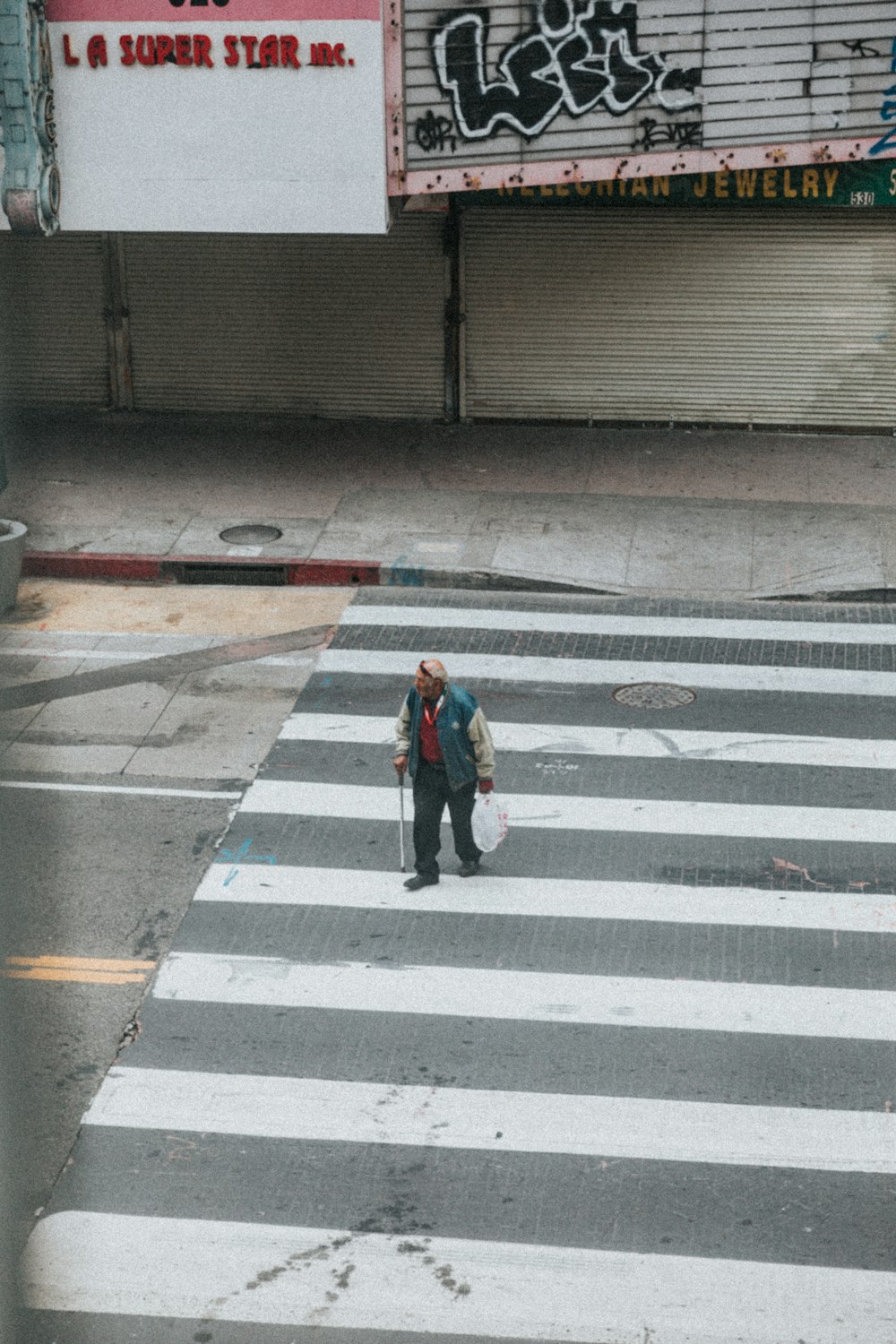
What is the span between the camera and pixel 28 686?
1324 cm

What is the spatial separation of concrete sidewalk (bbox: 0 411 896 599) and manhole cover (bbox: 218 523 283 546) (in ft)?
0.31

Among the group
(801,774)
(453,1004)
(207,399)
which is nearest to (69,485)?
(207,399)

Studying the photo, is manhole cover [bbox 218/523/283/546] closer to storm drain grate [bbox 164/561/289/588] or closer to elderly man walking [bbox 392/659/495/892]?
storm drain grate [bbox 164/561/289/588]

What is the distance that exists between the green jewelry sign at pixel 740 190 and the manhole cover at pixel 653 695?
21.4 feet

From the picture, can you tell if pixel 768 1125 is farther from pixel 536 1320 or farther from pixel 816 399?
pixel 816 399

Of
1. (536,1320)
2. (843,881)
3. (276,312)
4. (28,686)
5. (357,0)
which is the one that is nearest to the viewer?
(536,1320)

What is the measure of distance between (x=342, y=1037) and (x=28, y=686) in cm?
530

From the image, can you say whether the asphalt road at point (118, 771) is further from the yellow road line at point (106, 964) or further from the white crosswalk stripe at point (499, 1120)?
the white crosswalk stripe at point (499, 1120)

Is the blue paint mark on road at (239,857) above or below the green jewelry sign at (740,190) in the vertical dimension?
below

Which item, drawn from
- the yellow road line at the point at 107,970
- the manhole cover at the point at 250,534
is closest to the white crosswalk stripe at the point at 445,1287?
the yellow road line at the point at 107,970

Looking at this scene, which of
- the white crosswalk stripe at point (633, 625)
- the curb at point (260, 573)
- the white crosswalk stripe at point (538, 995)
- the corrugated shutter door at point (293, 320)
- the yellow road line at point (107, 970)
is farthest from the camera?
the corrugated shutter door at point (293, 320)

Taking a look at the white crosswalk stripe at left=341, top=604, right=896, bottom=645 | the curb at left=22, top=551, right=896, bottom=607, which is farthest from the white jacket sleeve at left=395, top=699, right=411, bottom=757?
the curb at left=22, top=551, right=896, bottom=607

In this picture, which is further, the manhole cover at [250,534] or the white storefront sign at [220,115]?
the manhole cover at [250,534]

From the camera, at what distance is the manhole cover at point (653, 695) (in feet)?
43.4
